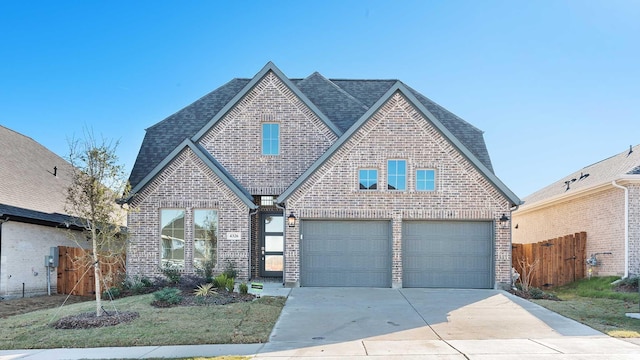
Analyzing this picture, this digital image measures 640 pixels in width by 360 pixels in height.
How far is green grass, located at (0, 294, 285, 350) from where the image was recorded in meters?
9.53

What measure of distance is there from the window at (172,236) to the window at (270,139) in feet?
12.3

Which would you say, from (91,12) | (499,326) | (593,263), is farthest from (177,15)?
(593,263)

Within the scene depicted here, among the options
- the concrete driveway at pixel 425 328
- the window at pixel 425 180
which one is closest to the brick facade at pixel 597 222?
the concrete driveway at pixel 425 328

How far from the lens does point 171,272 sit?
15.8 m

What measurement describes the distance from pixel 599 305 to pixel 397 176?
6625mm

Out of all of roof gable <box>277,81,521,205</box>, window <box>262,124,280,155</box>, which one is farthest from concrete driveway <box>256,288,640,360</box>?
window <box>262,124,280,155</box>

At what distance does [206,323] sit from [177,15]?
10.4 meters

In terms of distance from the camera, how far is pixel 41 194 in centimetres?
1889

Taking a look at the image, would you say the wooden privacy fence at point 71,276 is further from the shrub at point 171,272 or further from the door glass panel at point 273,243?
the door glass panel at point 273,243

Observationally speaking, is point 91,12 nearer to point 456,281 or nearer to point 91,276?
point 91,276

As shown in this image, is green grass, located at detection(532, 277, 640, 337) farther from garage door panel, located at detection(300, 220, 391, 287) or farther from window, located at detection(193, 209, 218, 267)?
window, located at detection(193, 209, 218, 267)

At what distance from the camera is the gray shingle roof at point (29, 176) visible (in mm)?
17312

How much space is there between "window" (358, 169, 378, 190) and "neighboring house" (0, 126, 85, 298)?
8776 millimetres

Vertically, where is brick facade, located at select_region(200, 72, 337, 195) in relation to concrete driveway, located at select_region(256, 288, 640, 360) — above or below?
above
